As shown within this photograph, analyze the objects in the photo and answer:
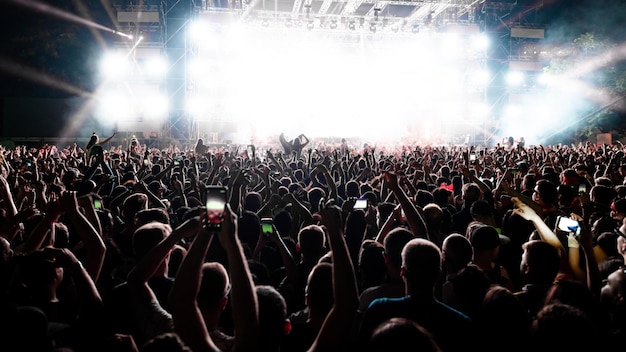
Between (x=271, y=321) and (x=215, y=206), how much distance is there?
606mm

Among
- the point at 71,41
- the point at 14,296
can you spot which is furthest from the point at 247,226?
the point at 71,41

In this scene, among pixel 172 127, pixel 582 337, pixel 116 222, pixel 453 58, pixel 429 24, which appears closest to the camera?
pixel 582 337

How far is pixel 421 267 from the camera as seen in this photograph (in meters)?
2.73

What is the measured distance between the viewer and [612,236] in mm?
4266

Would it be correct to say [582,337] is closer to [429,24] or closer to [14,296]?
[14,296]

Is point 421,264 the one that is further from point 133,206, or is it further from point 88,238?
point 133,206

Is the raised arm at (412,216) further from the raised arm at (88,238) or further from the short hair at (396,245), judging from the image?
the raised arm at (88,238)

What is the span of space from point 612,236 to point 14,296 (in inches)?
172

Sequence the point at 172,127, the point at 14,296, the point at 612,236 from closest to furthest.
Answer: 1. the point at 14,296
2. the point at 612,236
3. the point at 172,127

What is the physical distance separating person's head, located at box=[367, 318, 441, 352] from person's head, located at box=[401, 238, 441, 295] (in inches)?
36.0

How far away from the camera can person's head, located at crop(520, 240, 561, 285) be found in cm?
325

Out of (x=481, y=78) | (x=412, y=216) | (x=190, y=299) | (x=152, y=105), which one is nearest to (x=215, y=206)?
(x=190, y=299)

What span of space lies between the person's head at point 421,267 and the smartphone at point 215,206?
107cm

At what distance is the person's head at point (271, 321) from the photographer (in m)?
2.39
